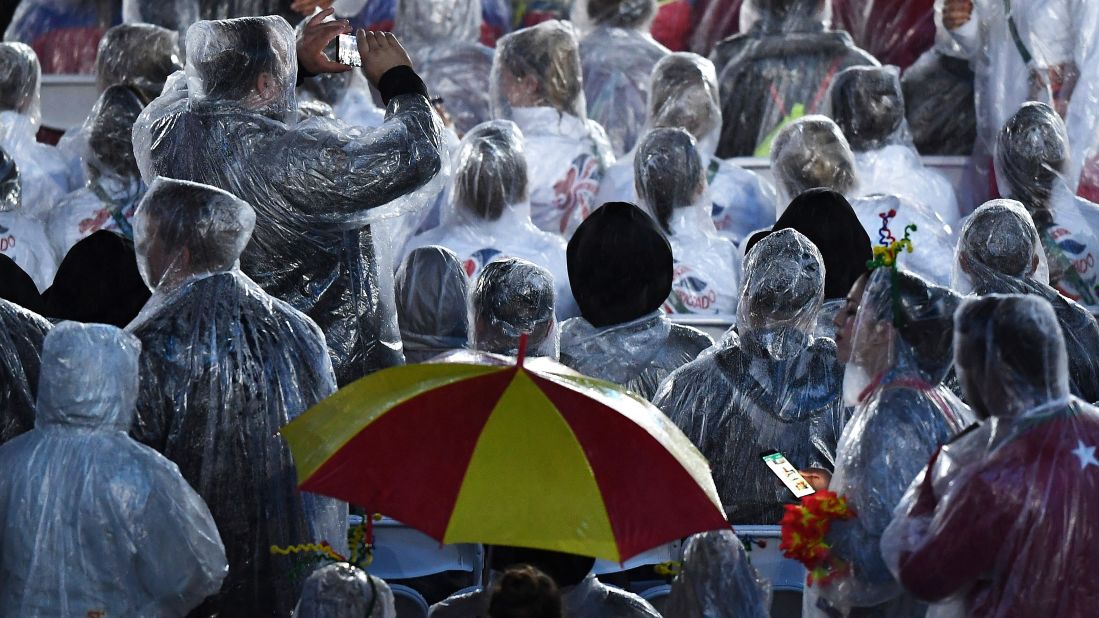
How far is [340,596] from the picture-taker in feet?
16.4

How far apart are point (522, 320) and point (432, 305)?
71 cm


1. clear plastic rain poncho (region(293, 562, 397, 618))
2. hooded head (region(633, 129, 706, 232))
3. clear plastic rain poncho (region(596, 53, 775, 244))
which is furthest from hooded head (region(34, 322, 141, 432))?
clear plastic rain poncho (region(596, 53, 775, 244))

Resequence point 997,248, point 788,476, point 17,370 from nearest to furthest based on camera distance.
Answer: point 788,476
point 17,370
point 997,248

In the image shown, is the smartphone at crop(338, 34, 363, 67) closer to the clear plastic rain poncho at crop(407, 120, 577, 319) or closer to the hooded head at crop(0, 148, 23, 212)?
the clear plastic rain poncho at crop(407, 120, 577, 319)

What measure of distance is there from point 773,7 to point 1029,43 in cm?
120

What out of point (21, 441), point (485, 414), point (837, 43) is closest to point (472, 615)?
point (485, 414)

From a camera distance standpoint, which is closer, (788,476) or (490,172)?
(788,476)

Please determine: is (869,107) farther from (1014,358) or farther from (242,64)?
(1014,358)

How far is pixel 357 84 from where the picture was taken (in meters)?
9.95

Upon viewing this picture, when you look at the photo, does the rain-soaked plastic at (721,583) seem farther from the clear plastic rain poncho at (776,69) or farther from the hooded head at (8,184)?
the clear plastic rain poncho at (776,69)

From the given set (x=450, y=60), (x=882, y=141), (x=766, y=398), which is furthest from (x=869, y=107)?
(x=766, y=398)

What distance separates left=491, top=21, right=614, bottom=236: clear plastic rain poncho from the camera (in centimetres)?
946

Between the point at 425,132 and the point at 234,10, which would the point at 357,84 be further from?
the point at 425,132

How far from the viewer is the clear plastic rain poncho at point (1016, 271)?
6.92 m
